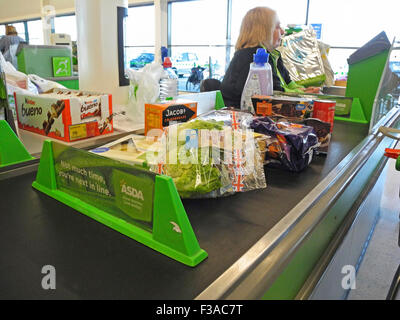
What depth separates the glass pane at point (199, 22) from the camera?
705 centimetres

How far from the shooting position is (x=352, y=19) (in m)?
5.35

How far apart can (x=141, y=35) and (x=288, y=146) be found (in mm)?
8097

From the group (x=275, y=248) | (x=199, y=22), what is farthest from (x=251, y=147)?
(x=199, y=22)

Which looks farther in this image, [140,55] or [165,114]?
[140,55]

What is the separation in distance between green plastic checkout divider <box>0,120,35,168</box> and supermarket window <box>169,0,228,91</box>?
640 cm

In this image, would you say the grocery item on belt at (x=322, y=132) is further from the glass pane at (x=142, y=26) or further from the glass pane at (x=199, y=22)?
the glass pane at (x=142, y=26)

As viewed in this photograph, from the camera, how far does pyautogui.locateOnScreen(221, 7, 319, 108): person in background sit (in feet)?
6.02

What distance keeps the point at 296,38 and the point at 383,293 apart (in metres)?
1.83

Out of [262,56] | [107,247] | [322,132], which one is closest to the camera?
[107,247]

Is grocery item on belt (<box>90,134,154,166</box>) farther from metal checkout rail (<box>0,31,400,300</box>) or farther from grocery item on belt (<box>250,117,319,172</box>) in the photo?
grocery item on belt (<box>250,117,319,172</box>)

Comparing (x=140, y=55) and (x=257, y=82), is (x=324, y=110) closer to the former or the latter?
(x=257, y=82)

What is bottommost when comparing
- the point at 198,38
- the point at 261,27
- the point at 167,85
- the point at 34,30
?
the point at 167,85

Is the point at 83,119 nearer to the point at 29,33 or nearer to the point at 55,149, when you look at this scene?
the point at 55,149
